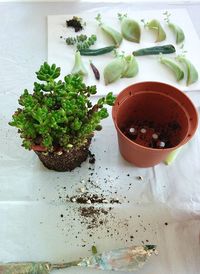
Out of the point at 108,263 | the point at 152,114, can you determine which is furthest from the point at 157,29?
the point at 108,263

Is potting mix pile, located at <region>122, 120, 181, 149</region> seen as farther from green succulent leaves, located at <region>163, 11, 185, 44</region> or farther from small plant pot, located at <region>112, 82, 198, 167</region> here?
green succulent leaves, located at <region>163, 11, 185, 44</region>

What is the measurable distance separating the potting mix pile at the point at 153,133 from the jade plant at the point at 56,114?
0.50 ft

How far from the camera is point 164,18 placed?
40.0 inches

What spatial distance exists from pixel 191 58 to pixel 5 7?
0.57m

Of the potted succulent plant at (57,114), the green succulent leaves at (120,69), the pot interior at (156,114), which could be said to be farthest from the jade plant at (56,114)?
the green succulent leaves at (120,69)

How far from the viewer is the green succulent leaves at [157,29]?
3.15 feet

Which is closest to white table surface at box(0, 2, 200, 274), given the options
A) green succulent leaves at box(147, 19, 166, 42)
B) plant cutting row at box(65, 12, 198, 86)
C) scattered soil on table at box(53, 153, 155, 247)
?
scattered soil on table at box(53, 153, 155, 247)

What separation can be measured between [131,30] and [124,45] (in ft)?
0.18

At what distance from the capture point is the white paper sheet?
885mm

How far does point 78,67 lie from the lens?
0.88 m

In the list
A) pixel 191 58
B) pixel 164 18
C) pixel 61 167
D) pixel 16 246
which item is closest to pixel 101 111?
pixel 61 167

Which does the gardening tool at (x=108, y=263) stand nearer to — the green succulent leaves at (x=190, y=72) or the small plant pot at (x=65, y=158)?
the small plant pot at (x=65, y=158)

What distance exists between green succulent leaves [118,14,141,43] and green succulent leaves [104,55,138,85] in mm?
95

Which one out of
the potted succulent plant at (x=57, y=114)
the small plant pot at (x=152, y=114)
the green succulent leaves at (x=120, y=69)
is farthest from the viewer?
the green succulent leaves at (x=120, y=69)
